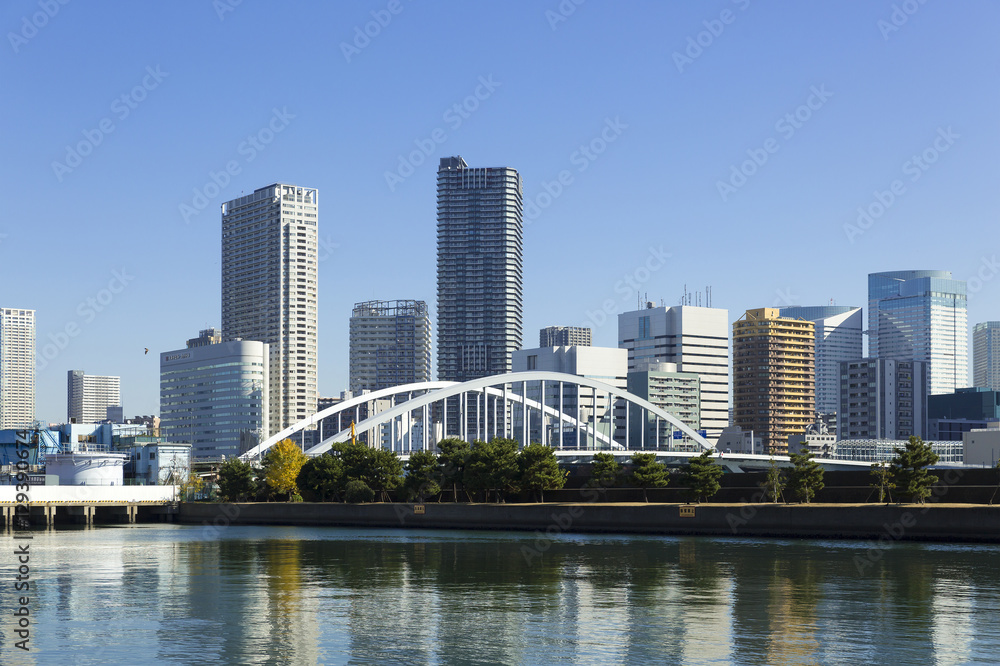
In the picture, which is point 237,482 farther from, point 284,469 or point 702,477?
point 702,477

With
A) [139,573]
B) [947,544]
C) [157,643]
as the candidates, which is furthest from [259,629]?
[947,544]

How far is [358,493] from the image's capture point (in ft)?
280

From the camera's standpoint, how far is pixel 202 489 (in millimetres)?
107125

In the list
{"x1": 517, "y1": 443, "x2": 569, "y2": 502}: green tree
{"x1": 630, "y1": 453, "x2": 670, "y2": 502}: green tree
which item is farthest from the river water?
{"x1": 517, "y1": 443, "x2": 569, "y2": 502}: green tree

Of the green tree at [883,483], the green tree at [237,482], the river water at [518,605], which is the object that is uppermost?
the green tree at [883,483]

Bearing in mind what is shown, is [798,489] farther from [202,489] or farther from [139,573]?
[202,489]

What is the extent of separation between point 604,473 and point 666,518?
1261 cm

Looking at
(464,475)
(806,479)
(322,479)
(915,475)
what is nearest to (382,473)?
(322,479)

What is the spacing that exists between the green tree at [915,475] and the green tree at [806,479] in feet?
24.2

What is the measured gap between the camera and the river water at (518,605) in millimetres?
26594

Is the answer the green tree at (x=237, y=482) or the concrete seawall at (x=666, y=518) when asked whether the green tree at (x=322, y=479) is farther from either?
the green tree at (x=237, y=482)

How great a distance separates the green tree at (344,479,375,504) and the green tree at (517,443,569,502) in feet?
39.3

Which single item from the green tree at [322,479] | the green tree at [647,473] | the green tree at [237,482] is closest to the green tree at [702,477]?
the green tree at [647,473]

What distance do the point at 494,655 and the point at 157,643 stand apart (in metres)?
8.15
